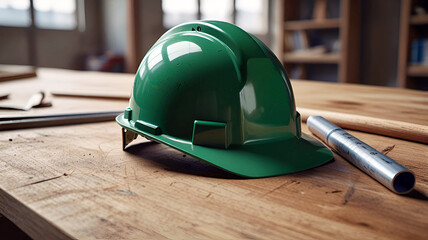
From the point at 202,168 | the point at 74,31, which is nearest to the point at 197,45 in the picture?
the point at 202,168

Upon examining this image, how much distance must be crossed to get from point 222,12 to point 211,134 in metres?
7.63

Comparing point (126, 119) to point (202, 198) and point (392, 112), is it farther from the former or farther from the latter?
point (392, 112)

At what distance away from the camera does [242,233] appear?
1.39 feet

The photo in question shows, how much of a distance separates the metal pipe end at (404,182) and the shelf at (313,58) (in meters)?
4.27

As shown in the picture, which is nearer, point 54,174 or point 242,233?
point 242,233

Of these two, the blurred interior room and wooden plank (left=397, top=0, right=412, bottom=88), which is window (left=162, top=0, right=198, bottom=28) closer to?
wooden plank (left=397, top=0, right=412, bottom=88)

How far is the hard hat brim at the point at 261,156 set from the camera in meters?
0.61

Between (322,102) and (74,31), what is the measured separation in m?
5.93

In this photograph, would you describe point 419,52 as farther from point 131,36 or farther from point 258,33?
point 258,33

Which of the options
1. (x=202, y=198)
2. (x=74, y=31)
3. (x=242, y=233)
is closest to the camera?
(x=242, y=233)

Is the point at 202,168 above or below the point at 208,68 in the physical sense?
below

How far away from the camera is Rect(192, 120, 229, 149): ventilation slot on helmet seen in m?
0.63

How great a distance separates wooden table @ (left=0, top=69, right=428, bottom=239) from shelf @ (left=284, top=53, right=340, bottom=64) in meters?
4.04

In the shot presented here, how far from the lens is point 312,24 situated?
4.72 meters
